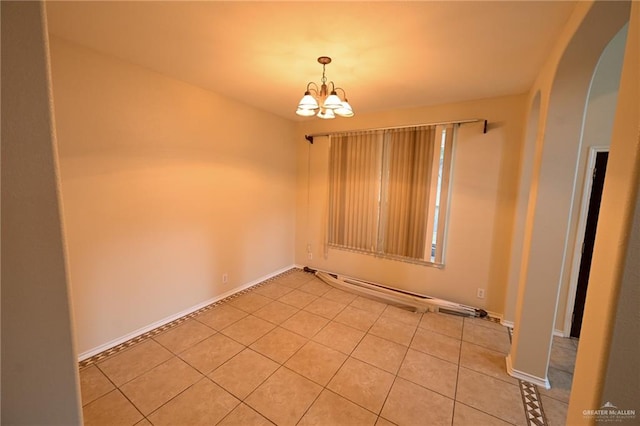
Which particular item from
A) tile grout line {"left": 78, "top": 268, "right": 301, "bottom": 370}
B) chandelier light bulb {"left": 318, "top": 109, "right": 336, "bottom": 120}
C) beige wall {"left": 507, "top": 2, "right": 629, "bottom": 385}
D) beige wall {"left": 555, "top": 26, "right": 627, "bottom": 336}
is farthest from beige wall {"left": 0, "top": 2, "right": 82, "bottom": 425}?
beige wall {"left": 555, "top": 26, "right": 627, "bottom": 336}

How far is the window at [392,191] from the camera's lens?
10.2ft

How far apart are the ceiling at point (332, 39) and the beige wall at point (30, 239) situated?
1280 mm

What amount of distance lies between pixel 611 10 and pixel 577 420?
71.1 inches

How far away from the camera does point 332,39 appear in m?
1.75

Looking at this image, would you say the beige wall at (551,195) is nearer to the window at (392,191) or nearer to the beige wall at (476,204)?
the beige wall at (476,204)

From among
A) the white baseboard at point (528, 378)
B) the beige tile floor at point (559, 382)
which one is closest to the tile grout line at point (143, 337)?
the white baseboard at point (528, 378)

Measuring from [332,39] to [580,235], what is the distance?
9.47 ft

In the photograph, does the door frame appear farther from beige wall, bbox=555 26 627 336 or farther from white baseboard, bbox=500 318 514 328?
white baseboard, bbox=500 318 514 328

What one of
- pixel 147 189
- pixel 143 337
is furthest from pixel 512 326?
Result: pixel 147 189

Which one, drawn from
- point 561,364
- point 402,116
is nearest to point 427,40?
point 402,116

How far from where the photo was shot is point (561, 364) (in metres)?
2.16

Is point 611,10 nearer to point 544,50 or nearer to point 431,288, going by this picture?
point 544,50

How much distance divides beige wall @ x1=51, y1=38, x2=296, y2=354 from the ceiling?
31cm

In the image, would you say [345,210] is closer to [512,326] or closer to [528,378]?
[512,326]
